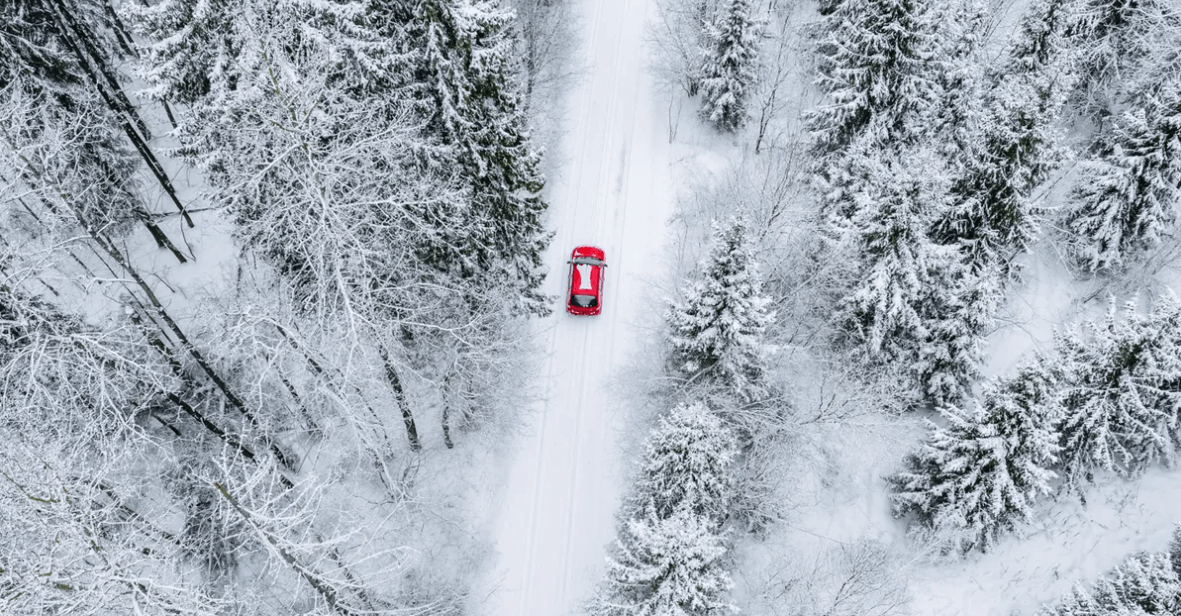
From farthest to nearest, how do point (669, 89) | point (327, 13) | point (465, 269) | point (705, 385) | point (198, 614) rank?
point (669, 89)
point (705, 385)
point (465, 269)
point (327, 13)
point (198, 614)

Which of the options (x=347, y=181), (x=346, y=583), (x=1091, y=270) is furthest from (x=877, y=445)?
(x=347, y=181)

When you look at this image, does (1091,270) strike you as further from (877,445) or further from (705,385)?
(705,385)

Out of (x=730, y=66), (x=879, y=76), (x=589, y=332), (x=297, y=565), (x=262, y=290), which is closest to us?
(x=297, y=565)

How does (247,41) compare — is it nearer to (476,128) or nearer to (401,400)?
(476,128)

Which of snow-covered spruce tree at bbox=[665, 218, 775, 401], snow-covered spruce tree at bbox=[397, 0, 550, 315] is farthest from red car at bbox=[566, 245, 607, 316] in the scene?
snow-covered spruce tree at bbox=[665, 218, 775, 401]

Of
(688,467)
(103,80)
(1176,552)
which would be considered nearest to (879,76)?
(688,467)

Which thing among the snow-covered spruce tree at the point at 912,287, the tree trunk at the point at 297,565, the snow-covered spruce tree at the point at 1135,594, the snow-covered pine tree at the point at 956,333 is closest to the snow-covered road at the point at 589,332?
the tree trunk at the point at 297,565

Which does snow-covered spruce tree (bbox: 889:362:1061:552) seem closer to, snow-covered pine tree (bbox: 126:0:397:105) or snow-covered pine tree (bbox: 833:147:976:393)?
snow-covered pine tree (bbox: 833:147:976:393)
